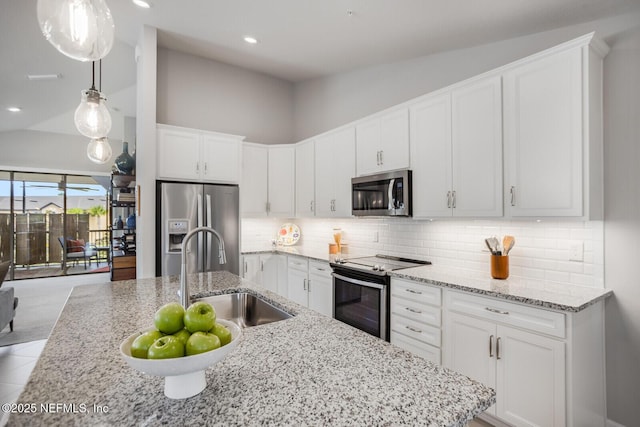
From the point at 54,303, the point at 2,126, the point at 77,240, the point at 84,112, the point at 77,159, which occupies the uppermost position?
the point at 2,126

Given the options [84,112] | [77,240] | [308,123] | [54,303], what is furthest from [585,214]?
[77,240]

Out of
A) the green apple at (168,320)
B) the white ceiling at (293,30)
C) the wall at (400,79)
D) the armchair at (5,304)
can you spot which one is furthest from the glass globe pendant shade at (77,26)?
the armchair at (5,304)

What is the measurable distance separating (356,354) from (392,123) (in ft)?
8.17

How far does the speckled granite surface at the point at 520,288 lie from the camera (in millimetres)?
1793

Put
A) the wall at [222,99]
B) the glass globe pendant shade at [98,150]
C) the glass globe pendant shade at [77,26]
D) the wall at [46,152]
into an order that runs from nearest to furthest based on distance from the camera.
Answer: the glass globe pendant shade at [77,26] < the glass globe pendant shade at [98,150] < the wall at [222,99] < the wall at [46,152]

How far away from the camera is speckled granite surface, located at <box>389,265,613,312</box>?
1793 mm

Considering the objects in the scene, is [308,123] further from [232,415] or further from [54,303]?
[54,303]

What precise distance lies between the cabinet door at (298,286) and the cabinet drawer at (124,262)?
2.32m

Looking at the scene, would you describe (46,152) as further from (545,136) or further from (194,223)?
(545,136)

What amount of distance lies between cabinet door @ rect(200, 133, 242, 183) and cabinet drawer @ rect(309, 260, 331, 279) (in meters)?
1.48

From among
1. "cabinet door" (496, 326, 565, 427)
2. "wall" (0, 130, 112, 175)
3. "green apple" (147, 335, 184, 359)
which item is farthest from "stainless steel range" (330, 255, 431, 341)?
"wall" (0, 130, 112, 175)

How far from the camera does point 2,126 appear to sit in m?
6.35

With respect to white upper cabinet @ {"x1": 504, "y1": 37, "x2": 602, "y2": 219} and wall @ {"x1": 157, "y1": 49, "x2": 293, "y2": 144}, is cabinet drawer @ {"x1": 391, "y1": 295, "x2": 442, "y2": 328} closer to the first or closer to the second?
white upper cabinet @ {"x1": 504, "y1": 37, "x2": 602, "y2": 219}

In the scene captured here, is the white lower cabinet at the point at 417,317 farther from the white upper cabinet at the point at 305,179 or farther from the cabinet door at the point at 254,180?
the cabinet door at the point at 254,180
